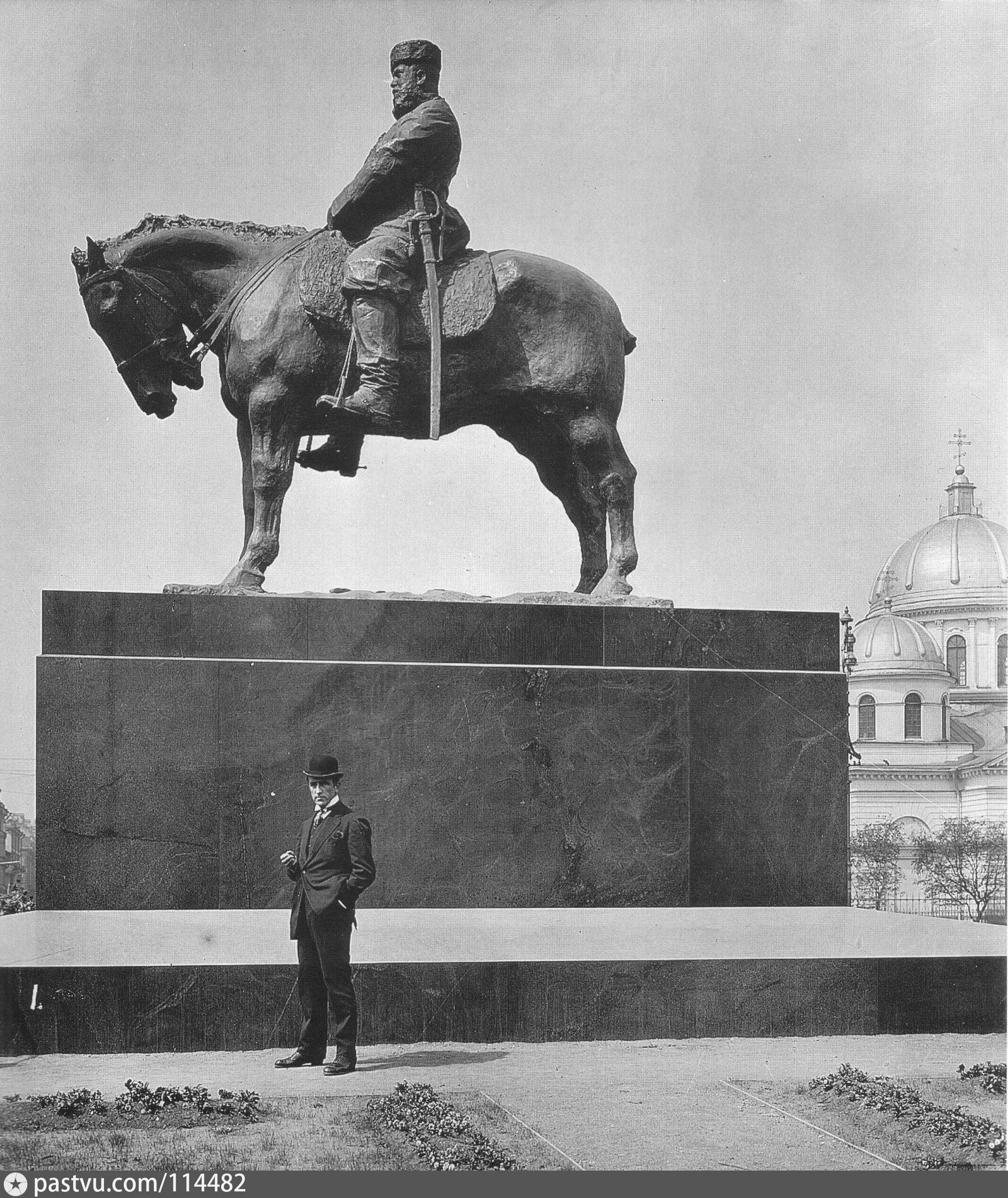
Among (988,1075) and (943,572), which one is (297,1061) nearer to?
(988,1075)

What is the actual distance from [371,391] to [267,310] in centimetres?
95

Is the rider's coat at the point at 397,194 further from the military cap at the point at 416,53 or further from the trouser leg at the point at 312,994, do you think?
the trouser leg at the point at 312,994

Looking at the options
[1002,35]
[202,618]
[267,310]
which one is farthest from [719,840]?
[1002,35]

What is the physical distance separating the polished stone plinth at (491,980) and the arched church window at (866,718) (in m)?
74.2

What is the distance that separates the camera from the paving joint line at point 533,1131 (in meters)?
6.79

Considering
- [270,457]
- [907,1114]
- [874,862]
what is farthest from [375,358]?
[874,862]

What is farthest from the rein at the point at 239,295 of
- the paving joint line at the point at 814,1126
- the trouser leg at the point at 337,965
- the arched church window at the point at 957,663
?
the arched church window at the point at 957,663

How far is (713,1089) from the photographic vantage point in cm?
798

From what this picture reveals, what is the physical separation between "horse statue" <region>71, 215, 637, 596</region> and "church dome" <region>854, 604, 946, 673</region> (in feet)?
244

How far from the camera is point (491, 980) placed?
873 cm

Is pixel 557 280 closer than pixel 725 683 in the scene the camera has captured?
No

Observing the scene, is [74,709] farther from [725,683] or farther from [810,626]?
[810,626]

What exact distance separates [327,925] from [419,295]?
5174 mm

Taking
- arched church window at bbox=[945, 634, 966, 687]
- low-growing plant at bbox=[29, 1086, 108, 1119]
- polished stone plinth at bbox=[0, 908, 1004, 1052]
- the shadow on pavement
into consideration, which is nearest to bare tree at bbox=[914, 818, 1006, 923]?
arched church window at bbox=[945, 634, 966, 687]
